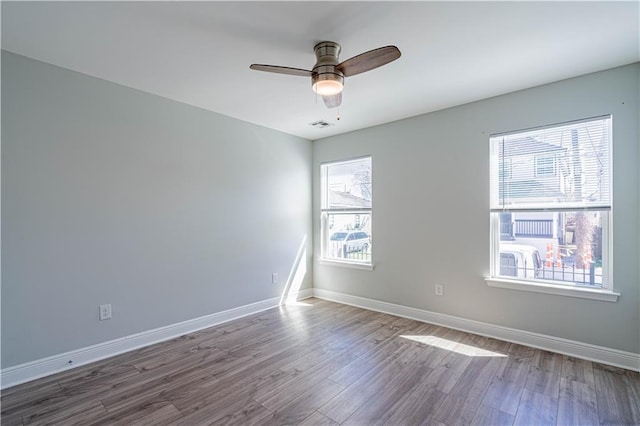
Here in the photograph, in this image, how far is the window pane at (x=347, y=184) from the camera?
14.2ft

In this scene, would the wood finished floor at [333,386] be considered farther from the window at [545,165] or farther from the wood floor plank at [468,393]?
the window at [545,165]

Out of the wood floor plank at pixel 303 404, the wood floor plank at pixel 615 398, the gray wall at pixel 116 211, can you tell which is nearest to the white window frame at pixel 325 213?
the gray wall at pixel 116 211

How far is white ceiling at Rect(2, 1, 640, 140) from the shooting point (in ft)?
6.05

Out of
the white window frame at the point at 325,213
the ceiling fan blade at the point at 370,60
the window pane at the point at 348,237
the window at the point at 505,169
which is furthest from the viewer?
the white window frame at the point at 325,213

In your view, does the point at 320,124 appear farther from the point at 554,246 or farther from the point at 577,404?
the point at 577,404

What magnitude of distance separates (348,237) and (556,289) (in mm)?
Result: 2533

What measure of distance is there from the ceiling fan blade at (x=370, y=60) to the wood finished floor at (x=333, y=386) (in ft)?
7.51

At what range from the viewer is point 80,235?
8.55 feet

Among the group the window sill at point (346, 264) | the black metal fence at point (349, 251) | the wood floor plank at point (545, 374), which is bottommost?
the wood floor plank at point (545, 374)

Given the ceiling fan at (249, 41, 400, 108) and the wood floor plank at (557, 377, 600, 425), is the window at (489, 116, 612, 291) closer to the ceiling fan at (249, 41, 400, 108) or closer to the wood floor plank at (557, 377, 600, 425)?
the wood floor plank at (557, 377, 600, 425)

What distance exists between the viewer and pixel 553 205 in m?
2.83

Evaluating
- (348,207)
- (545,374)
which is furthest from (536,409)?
(348,207)

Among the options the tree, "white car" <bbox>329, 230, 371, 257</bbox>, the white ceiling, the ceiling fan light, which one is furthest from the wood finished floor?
the white ceiling

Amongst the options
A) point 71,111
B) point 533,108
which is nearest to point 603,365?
point 533,108
